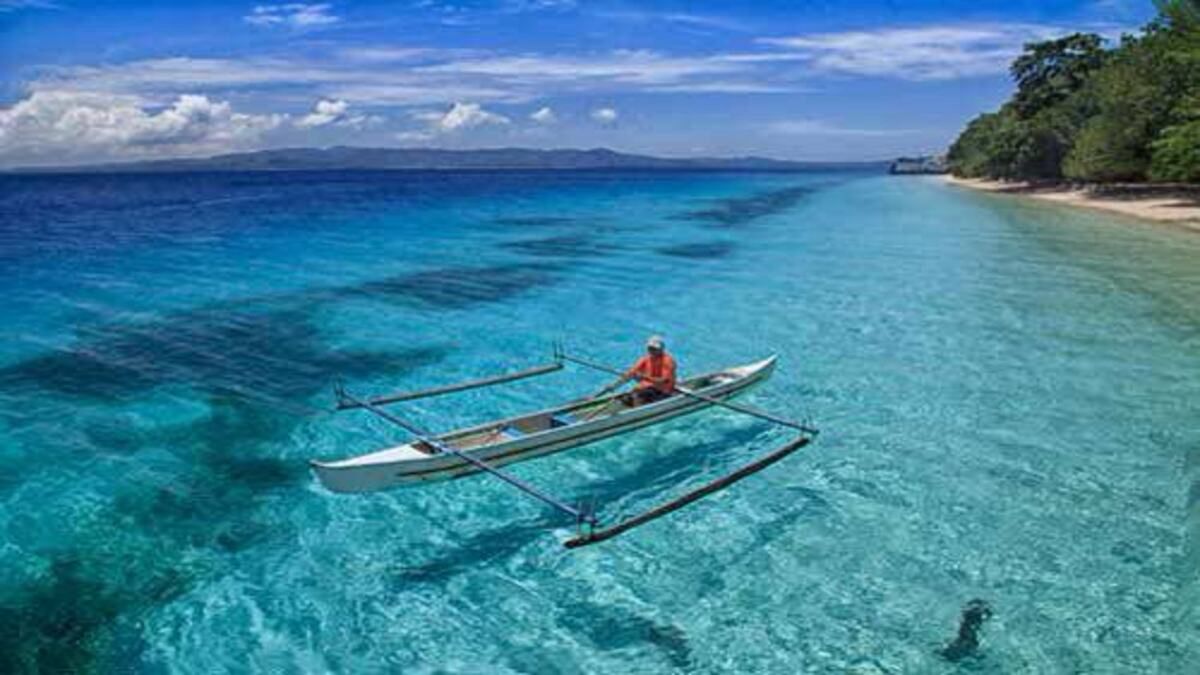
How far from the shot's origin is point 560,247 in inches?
1754

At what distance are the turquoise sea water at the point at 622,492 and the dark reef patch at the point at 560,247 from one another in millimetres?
11636

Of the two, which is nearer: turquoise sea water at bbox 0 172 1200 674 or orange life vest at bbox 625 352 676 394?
turquoise sea water at bbox 0 172 1200 674

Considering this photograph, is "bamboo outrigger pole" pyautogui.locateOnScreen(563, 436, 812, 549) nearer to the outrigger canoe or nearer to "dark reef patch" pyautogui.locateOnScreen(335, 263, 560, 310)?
the outrigger canoe

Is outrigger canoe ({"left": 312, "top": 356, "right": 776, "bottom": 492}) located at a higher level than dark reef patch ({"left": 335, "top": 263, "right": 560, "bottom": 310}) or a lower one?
higher

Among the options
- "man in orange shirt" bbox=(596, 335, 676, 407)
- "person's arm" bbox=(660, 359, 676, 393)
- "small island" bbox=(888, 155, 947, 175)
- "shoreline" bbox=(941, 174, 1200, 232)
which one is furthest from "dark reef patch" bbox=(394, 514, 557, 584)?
"small island" bbox=(888, 155, 947, 175)

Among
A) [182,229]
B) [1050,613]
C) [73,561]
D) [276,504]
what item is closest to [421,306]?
[276,504]

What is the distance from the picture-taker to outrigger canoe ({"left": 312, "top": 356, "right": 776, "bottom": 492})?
1089cm

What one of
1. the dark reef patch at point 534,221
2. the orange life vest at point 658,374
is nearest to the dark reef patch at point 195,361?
the orange life vest at point 658,374

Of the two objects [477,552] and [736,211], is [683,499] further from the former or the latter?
[736,211]

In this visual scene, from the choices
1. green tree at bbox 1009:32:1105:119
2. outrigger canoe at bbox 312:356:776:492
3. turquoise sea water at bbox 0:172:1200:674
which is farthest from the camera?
green tree at bbox 1009:32:1105:119

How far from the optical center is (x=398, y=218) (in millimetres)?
67062

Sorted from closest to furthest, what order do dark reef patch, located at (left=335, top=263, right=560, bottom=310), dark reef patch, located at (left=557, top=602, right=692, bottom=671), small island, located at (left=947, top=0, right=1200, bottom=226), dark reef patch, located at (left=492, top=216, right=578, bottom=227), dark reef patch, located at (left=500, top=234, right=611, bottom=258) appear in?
1. dark reef patch, located at (left=557, top=602, right=692, bottom=671)
2. dark reef patch, located at (left=335, top=263, right=560, bottom=310)
3. dark reef patch, located at (left=500, top=234, right=611, bottom=258)
4. small island, located at (left=947, top=0, right=1200, bottom=226)
5. dark reef patch, located at (left=492, top=216, right=578, bottom=227)

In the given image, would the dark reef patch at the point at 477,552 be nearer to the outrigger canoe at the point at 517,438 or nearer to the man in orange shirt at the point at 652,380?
the outrigger canoe at the point at 517,438

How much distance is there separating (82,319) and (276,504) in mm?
18377
